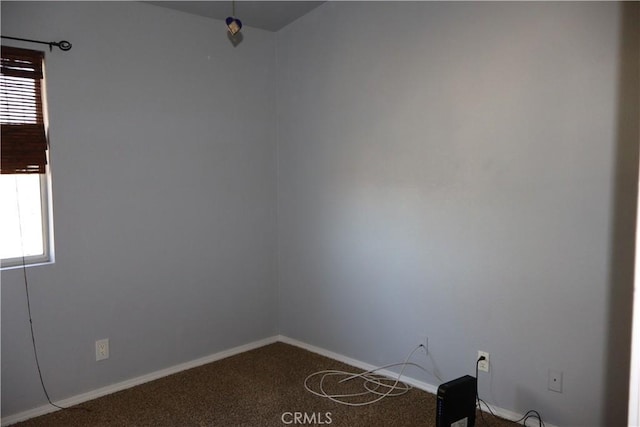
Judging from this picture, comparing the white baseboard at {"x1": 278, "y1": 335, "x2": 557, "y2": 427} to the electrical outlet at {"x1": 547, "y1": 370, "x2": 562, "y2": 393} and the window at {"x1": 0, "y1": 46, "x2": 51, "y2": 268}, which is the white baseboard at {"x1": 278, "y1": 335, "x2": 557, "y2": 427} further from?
the window at {"x1": 0, "y1": 46, "x2": 51, "y2": 268}

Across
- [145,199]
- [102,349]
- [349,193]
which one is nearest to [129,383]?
[102,349]

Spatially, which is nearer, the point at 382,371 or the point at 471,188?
the point at 471,188

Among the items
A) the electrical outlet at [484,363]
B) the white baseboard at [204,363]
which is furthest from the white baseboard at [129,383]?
the electrical outlet at [484,363]

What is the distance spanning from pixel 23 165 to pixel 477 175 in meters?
2.43

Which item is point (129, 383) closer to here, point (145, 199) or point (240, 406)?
point (240, 406)

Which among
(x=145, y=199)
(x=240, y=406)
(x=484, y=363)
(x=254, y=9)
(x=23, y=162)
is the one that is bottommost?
(x=240, y=406)

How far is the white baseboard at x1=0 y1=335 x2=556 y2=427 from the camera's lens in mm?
2574

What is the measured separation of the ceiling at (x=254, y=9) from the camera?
3.04 metres

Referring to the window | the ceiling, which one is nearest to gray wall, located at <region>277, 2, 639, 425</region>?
the ceiling

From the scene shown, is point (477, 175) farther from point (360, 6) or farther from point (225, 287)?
point (225, 287)

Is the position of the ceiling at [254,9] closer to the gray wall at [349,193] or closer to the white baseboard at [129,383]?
the gray wall at [349,193]

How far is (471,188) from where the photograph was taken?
2631 millimetres

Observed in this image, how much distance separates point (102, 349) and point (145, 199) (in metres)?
0.94

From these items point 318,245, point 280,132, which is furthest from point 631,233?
point 280,132
